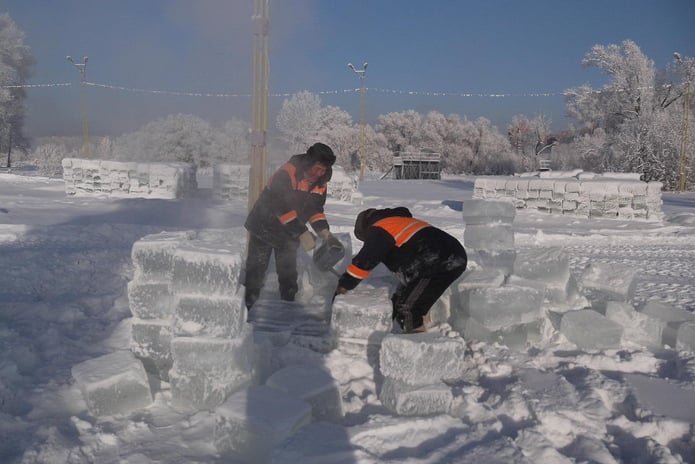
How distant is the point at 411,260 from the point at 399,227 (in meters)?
0.26

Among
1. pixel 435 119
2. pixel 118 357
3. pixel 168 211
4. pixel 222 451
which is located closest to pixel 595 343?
pixel 222 451

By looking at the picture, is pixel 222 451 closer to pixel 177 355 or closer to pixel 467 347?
pixel 177 355

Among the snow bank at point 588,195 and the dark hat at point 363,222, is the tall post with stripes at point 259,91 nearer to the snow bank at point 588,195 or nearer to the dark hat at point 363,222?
the dark hat at point 363,222

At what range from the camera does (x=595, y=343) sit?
4059 millimetres

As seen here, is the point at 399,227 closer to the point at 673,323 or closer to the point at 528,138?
the point at 673,323

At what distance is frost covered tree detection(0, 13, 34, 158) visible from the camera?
1131 inches

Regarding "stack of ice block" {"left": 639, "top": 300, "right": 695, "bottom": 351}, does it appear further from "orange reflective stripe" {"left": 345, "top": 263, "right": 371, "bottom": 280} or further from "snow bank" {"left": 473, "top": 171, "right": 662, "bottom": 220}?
"snow bank" {"left": 473, "top": 171, "right": 662, "bottom": 220}

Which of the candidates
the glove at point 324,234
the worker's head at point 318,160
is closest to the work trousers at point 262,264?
the glove at point 324,234

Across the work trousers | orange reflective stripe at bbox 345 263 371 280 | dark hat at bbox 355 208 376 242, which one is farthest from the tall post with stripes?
orange reflective stripe at bbox 345 263 371 280

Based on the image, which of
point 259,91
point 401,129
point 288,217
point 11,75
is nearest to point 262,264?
point 288,217

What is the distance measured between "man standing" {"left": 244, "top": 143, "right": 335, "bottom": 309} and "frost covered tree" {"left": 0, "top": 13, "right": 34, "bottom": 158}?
98.3 feet

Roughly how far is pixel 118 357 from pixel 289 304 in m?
1.96

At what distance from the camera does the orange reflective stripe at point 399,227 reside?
3896 mm

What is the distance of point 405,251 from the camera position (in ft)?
13.0
